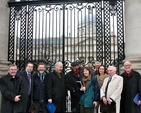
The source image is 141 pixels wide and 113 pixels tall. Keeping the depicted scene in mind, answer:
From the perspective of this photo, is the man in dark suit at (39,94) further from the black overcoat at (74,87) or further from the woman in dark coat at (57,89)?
the black overcoat at (74,87)

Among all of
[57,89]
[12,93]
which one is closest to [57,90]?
[57,89]

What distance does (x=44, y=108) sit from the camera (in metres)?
5.68

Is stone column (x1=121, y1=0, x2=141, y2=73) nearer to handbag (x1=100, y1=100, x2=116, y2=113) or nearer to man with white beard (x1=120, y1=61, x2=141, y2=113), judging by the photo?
man with white beard (x1=120, y1=61, x2=141, y2=113)

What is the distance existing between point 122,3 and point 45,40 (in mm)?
3206

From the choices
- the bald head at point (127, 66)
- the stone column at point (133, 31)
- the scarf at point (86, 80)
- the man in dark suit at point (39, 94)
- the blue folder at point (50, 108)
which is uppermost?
the stone column at point (133, 31)

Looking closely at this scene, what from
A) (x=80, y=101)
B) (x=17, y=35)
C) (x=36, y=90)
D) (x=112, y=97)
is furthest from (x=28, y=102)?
(x=17, y=35)

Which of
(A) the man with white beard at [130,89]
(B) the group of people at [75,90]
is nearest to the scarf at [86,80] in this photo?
(B) the group of people at [75,90]

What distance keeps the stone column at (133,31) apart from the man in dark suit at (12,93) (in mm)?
3662

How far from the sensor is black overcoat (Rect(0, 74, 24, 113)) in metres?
4.90

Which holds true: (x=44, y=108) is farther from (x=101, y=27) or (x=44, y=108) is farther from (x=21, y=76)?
(x=101, y=27)

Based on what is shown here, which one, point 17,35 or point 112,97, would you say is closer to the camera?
point 112,97

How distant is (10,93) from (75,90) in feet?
6.34

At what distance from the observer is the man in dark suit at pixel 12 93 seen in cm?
490

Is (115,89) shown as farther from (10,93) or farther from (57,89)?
(10,93)
